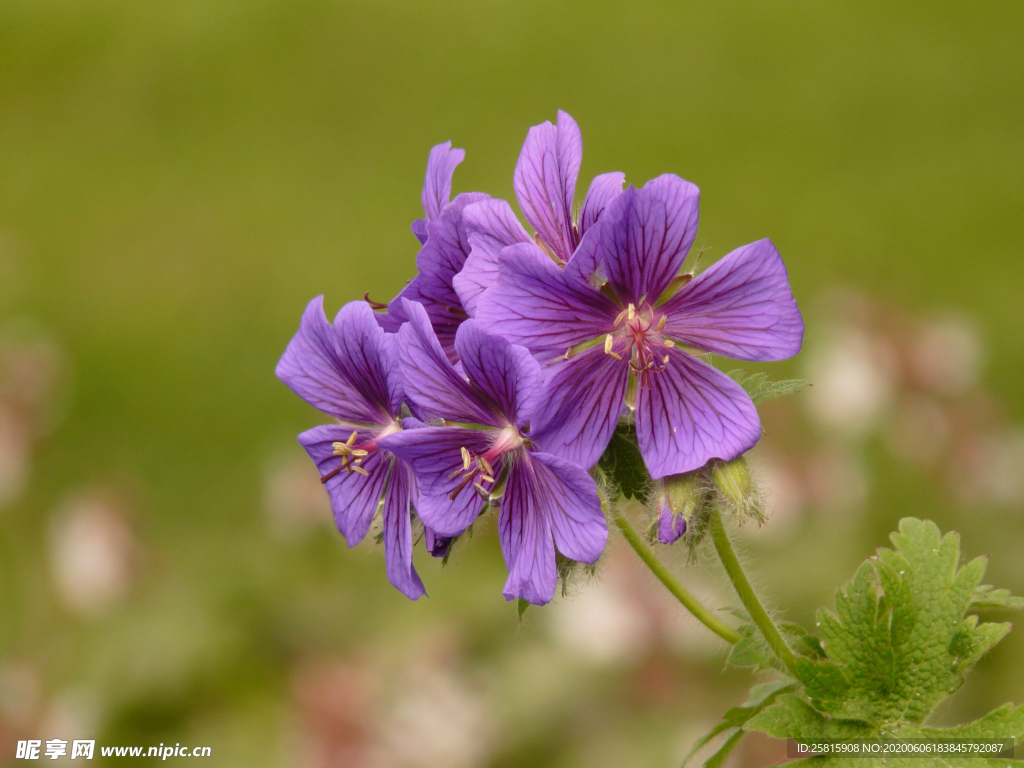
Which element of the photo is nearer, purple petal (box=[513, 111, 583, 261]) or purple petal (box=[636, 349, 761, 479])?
purple petal (box=[636, 349, 761, 479])

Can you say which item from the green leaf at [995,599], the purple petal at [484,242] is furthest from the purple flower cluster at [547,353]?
the green leaf at [995,599]

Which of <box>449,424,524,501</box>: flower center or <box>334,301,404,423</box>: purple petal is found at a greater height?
<box>334,301,404,423</box>: purple petal

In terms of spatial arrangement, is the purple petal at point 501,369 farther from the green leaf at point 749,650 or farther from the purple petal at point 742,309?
the green leaf at point 749,650

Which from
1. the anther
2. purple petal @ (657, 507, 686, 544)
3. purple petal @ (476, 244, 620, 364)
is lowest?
purple petal @ (657, 507, 686, 544)

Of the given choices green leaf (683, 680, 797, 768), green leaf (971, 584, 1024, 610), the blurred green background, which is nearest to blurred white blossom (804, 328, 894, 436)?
the blurred green background

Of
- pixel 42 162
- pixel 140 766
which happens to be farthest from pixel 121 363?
pixel 140 766

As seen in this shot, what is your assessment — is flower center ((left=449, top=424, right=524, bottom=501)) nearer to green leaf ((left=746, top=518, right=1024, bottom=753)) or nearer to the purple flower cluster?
the purple flower cluster

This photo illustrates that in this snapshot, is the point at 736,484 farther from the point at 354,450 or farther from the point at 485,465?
the point at 354,450

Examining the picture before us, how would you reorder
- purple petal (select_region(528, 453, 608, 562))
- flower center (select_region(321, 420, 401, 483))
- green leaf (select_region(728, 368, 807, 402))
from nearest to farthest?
1. purple petal (select_region(528, 453, 608, 562))
2. green leaf (select_region(728, 368, 807, 402))
3. flower center (select_region(321, 420, 401, 483))
